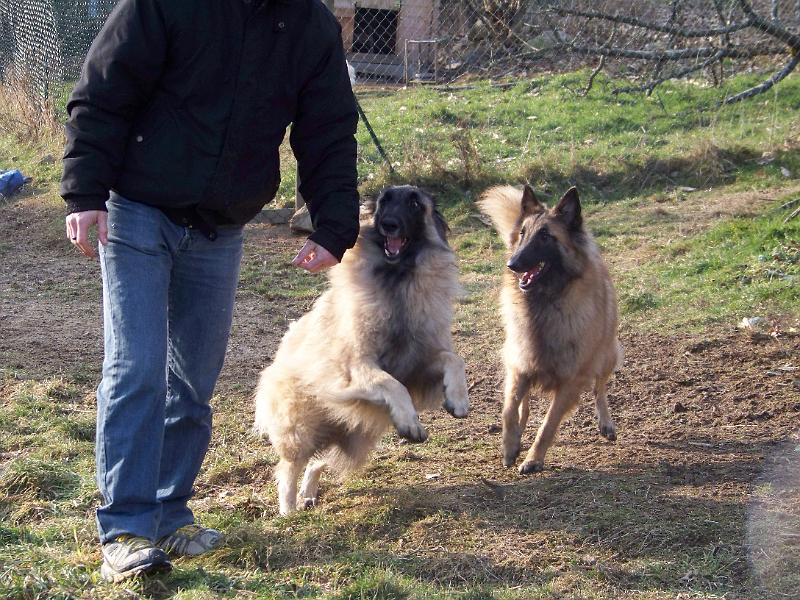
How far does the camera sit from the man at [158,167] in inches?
118

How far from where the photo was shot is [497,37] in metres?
10.0

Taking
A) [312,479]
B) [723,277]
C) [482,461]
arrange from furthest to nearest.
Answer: [723,277] → [482,461] → [312,479]

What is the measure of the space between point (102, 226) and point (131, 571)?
43.1 inches

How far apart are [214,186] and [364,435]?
1648 mm

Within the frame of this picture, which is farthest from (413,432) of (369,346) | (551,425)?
(551,425)

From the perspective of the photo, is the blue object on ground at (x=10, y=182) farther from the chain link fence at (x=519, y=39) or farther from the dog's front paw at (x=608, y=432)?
the dog's front paw at (x=608, y=432)

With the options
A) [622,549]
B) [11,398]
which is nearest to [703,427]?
[622,549]

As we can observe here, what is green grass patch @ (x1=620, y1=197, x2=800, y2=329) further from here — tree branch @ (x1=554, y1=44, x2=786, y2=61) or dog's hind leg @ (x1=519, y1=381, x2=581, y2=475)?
dog's hind leg @ (x1=519, y1=381, x2=581, y2=475)

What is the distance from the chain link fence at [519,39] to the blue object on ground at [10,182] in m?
1.67

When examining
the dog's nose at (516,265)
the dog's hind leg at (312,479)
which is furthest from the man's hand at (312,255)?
the dog's nose at (516,265)

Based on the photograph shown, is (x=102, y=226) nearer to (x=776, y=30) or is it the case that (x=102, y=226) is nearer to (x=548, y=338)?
(x=548, y=338)

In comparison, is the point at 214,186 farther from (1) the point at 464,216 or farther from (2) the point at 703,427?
(1) the point at 464,216

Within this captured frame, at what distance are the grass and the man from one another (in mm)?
460

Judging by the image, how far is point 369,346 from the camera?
170 inches
